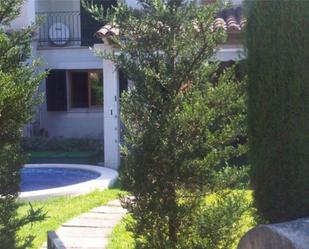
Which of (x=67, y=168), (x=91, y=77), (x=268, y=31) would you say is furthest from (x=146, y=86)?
(x=91, y=77)

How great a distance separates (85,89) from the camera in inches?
842

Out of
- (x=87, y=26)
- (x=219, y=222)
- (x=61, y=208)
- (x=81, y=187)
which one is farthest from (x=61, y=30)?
(x=219, y=222)

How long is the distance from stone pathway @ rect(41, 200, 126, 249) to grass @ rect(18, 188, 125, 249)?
0.17m

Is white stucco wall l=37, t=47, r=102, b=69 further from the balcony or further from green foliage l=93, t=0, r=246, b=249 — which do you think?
green foliage l=93, t=0, r=246, b=249

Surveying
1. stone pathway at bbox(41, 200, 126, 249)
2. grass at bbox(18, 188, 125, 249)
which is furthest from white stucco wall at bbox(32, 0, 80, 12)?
stone pathway at bbox(41, 200, 126, 249)

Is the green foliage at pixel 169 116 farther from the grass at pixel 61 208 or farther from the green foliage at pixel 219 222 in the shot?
the grass at pixel 61 208

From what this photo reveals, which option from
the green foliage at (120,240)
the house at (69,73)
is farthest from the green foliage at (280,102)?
the house at (69,73)

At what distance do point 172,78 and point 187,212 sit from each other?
3.79ft

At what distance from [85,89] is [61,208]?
11158 mm

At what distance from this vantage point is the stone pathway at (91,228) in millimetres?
8242

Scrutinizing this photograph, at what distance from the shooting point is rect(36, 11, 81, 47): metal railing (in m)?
21.2

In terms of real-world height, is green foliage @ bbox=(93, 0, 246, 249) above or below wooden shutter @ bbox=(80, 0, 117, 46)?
below

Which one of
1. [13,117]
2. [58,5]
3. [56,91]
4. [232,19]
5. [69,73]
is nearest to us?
[13,117]

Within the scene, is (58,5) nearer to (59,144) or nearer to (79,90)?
(79,90)
